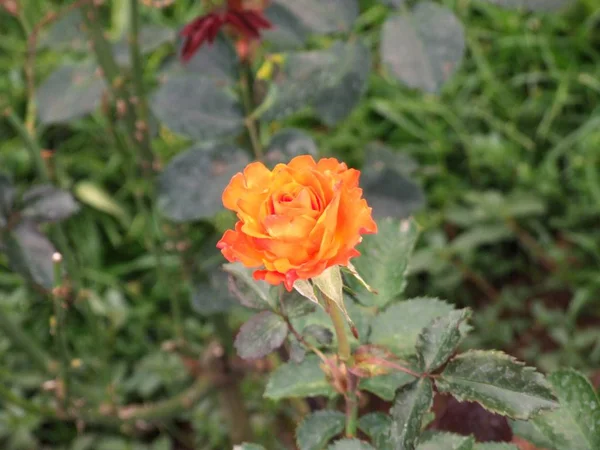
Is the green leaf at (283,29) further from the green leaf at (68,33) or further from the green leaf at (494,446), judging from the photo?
the green leaf at (494,446)

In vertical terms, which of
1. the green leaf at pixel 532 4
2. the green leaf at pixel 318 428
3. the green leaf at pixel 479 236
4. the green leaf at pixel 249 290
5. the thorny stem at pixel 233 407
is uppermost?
the green leaf at pixel 532 4

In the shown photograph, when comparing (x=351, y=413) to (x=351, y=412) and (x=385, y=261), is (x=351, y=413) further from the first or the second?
(x=385, y=261)

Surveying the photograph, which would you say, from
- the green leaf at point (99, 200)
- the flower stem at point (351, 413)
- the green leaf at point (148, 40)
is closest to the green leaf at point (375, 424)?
the flower stem at point (351, 413)

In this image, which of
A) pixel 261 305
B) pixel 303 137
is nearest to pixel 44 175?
pixel 303 137

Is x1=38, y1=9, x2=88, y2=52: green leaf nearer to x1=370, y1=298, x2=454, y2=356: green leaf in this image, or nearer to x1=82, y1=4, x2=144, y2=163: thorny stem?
x1=82, y1=4, x2=144, y2=163: thorny stem

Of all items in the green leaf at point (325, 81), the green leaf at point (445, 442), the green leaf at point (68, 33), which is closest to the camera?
the green leaf at point (445, 442)

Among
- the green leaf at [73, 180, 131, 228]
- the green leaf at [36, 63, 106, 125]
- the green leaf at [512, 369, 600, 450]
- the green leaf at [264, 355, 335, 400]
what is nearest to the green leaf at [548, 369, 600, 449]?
the green leaf at [512, 369, 600, 450]

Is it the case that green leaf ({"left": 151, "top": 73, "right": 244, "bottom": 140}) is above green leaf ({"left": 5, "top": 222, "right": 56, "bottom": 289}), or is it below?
above
